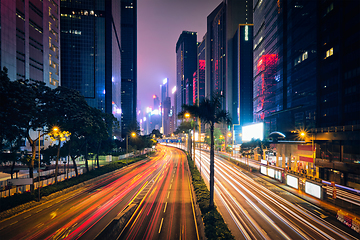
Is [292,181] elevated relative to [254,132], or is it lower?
lower

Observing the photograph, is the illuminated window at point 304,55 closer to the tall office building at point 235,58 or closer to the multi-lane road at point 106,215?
the multi-lane road at point 106,215

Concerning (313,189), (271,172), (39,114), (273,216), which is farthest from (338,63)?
(39,114)

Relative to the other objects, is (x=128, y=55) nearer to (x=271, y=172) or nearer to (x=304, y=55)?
(x=304, y=55)

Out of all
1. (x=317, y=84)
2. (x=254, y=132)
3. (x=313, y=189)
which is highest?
(x=317, y=84)

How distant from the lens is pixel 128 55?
7274 inches

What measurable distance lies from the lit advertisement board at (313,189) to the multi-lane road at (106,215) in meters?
15.6

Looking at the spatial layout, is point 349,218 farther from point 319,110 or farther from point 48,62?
point 48,62

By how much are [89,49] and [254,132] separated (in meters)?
96.3

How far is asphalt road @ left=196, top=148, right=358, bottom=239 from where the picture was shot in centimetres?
1372

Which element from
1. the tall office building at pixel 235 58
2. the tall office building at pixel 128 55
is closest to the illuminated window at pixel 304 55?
the tall office building at pixel 235 58

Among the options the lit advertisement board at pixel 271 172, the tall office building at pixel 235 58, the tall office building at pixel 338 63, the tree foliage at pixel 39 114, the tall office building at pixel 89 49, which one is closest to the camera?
the tree foliage at pixel 39 114

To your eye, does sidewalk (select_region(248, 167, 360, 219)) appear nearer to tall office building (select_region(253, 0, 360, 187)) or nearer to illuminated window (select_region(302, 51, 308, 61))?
tall office building (select_region(253, 0, 360, 187))

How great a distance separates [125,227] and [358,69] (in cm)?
4925

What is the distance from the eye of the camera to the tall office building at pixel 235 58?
13138 cm
